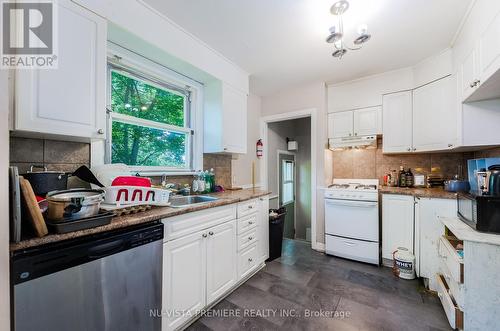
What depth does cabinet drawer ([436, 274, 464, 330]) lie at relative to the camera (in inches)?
57.3

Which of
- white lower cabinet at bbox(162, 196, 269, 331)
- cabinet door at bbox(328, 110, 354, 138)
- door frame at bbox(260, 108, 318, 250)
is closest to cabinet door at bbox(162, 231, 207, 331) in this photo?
white lower cabinet at bbox(162, 196, 269, 331)

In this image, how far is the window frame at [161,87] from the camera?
5.84 ft

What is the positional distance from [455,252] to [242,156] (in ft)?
8.32

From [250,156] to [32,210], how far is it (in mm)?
2758

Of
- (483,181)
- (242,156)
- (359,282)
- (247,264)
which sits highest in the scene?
(242,156)

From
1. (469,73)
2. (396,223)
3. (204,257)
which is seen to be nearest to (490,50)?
(469,73)

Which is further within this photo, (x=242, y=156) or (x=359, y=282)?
(x=242, y=156)

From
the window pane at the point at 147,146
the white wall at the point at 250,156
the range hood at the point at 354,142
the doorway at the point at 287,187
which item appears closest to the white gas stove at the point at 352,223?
the range hood at the point at 354,142

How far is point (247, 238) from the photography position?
7.26 ft

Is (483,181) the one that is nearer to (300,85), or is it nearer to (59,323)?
(300,85)

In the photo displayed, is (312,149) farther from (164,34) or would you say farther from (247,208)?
(164,34)

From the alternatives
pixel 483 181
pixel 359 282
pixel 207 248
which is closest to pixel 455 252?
pixel 483 181

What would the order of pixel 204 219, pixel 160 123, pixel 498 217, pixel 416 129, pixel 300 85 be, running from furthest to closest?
pixel 300 85 < pixel 416 129 < pixel 160 123 < pixel 204 219 < pixel 498 217

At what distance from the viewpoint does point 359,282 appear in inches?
86.3
